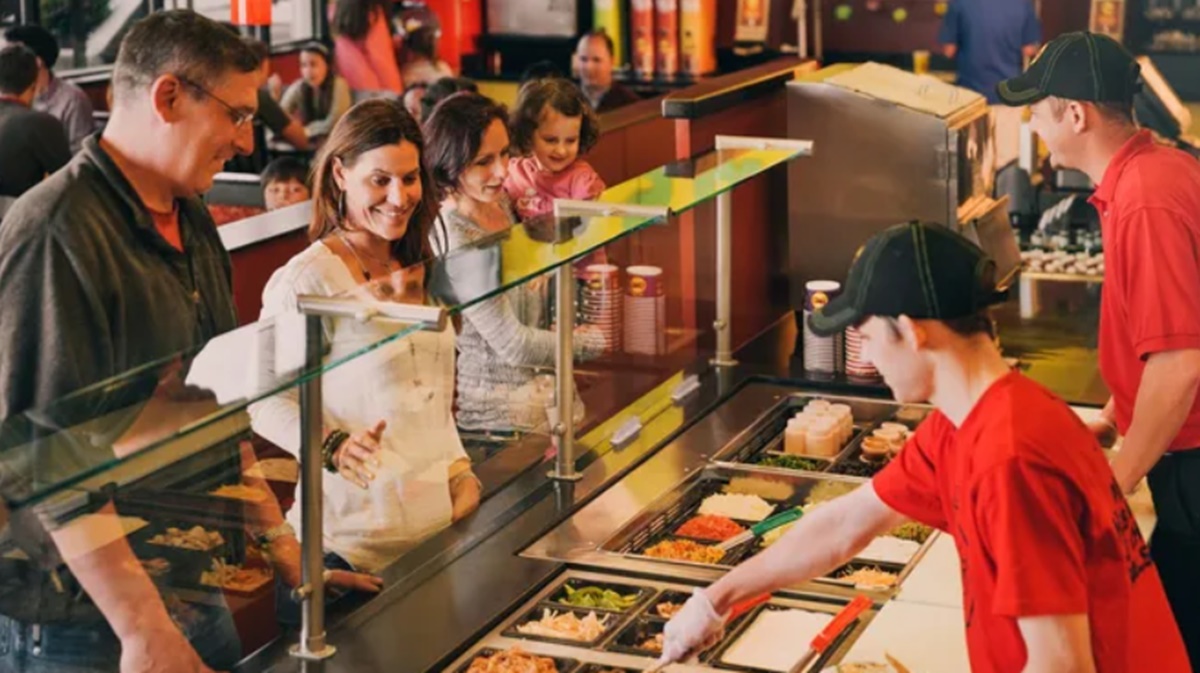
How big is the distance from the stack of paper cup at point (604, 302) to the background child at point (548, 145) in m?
0.60

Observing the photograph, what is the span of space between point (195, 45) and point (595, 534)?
126 cm

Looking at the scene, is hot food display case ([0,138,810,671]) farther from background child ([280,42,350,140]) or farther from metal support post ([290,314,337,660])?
background child ([280,42,350,140])

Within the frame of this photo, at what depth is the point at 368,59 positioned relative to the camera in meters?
10.2

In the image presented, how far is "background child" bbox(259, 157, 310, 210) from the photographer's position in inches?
279

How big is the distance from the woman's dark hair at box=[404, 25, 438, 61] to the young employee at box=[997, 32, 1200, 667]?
6.96 meters

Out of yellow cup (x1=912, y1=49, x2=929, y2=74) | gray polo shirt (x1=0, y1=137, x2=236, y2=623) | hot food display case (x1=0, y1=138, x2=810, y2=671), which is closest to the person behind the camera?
hot food display case (x1=0, y1=138, x2=810, y2=671)

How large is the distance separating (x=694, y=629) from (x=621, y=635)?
597 millimetres

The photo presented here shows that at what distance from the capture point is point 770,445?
4.38 metres

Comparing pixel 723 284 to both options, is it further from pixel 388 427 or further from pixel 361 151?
pixel 388 427

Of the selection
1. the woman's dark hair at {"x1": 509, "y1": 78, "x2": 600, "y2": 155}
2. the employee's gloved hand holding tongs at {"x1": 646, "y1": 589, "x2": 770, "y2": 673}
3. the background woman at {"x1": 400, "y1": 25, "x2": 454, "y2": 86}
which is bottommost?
the employee's gloved hand holding tongs at {"x1": 646, "y1": 589, "x2": 770, "y2": 673}

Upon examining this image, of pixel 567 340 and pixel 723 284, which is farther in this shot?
pixel 723 284

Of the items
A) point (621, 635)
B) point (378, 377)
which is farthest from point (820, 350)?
point (378, 377)

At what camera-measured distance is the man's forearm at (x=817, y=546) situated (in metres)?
2.66

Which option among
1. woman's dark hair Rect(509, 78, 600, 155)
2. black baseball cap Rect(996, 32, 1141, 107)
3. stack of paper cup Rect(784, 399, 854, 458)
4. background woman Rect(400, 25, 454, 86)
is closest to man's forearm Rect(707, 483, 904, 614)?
black baseball cap Rect(996, 32, 1141, 107)
